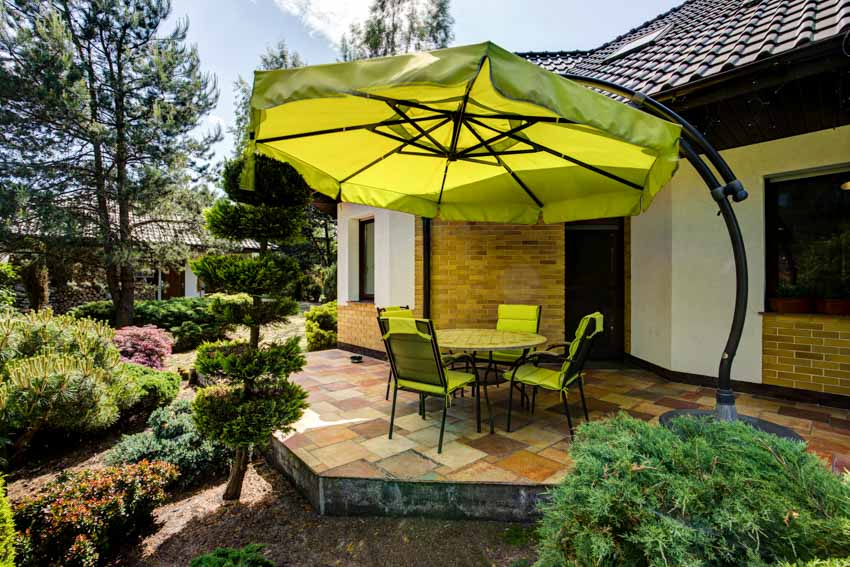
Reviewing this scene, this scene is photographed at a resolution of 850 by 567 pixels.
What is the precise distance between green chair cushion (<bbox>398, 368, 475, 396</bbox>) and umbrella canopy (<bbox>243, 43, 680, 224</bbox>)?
1.90 meters

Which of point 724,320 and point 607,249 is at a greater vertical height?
point 607,249

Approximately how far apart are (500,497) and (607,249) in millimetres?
4866

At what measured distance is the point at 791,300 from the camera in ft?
14.0

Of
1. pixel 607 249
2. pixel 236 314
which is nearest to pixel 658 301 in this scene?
pixel 607 249

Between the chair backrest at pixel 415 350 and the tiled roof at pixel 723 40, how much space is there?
9.73 ft

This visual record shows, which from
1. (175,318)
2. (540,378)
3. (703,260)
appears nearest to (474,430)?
(540,378)

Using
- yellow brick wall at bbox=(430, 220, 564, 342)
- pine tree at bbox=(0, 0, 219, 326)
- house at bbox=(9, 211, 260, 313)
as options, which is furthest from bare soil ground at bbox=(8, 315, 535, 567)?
pine tree at bbox=(0, 0, 219, 326)

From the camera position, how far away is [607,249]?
6258 mm

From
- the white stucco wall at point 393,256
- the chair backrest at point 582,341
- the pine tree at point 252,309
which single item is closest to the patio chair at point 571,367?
the chair backrest at point 582,341

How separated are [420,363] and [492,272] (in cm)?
327

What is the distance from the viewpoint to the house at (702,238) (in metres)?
3.38

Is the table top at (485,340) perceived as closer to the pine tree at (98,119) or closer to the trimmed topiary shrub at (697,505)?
the trimmed topiary shrub at (697,505)

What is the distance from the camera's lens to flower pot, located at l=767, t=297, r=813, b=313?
13.8 ft

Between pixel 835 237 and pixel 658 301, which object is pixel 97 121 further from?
pixel 835 237
